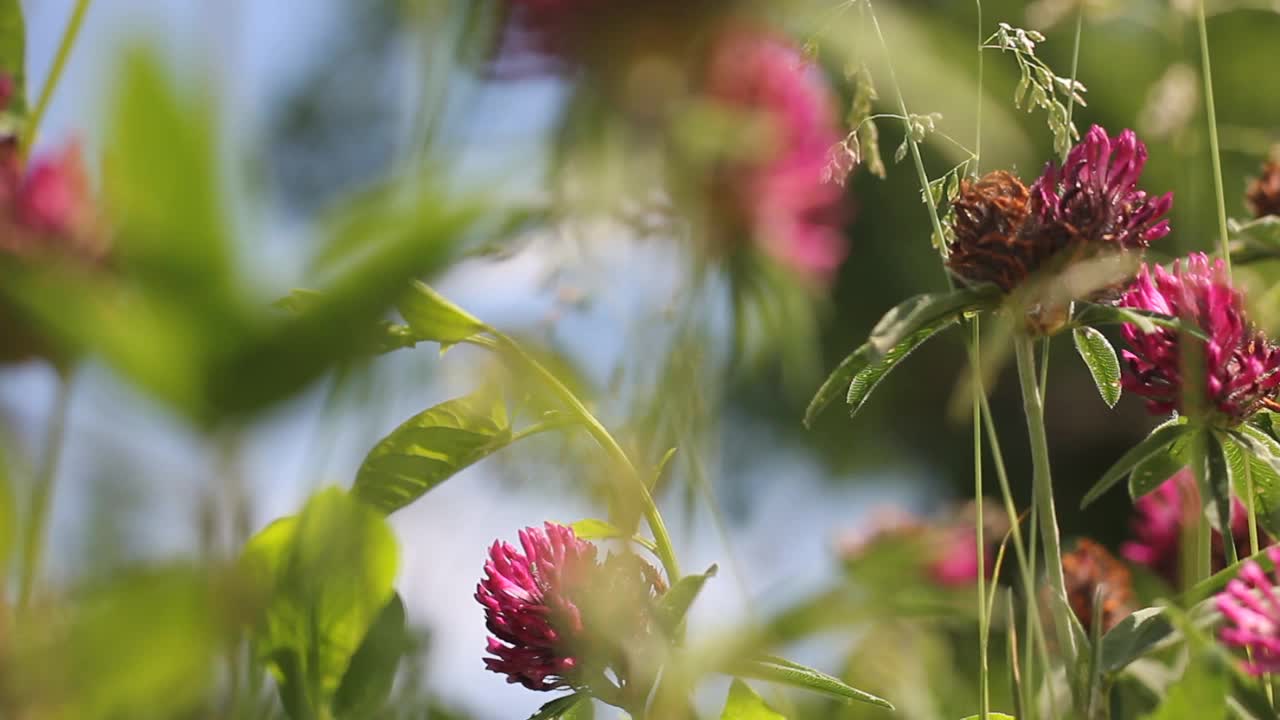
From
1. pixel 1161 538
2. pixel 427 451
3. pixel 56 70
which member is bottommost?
pixel 1161 538

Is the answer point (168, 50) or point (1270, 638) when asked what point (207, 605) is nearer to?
point (168, 50)

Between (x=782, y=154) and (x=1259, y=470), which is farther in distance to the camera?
(x=1259, y=470)

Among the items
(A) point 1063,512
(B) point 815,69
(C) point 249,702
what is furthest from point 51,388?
(A) point 1063,512

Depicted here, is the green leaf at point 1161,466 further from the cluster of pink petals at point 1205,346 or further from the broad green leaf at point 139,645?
the broad green leaf at point 139,645

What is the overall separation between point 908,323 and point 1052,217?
0.07 metres

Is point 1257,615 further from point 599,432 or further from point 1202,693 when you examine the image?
point 599,432

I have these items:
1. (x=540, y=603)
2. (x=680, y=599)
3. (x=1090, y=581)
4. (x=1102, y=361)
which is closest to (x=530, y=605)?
(x=540, y=603)

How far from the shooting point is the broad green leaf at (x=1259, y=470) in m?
0.41

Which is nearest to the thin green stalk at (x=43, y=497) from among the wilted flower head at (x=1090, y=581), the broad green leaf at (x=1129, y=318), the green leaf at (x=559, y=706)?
the green leaf at (x=559, y=706)

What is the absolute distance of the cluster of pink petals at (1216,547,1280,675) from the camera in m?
0.30

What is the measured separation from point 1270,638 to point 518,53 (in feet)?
0.70

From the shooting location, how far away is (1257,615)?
1.02 ft

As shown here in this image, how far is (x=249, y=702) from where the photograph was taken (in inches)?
11.0

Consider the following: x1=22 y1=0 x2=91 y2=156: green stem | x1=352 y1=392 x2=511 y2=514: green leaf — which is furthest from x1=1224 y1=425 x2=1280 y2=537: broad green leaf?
x1=22 y1=0 x2=91 y2=156: green stem
